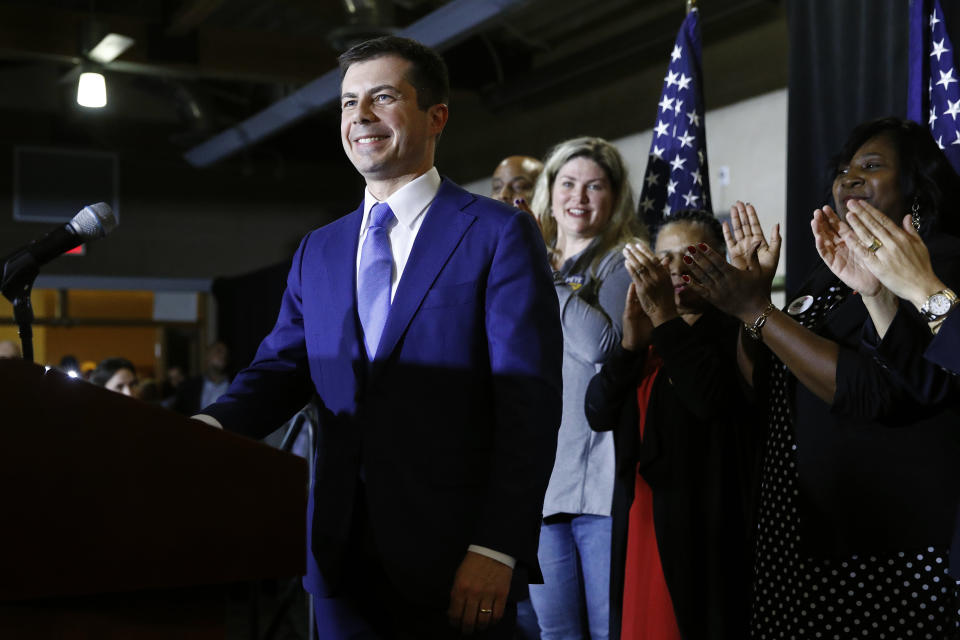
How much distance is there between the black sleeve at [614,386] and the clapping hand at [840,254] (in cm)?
66

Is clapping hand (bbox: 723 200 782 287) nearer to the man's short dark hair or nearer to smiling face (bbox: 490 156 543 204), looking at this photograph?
the man's short dark hair

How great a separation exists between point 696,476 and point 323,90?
20.8ft

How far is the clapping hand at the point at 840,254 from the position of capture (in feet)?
5.99

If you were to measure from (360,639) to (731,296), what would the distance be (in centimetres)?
101

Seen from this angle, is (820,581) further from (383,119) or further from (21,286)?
(21,286)

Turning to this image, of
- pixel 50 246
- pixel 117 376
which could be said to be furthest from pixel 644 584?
pixel 117 376

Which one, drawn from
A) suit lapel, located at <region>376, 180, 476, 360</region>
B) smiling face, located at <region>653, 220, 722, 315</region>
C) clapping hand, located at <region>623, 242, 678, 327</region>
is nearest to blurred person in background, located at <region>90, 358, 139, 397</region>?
smiling face, located at <region>653, 220, 722, 315</region>

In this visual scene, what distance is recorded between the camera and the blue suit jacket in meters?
1.43

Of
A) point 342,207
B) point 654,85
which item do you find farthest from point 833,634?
point 342,207

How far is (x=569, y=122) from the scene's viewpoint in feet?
28.4

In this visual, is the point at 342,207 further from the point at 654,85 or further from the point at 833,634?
the point at 833,634

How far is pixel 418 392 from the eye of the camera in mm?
1476

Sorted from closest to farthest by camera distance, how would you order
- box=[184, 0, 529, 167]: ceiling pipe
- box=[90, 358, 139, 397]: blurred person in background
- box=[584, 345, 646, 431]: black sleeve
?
box=[584, 345, 646, 431]: black sleeve
box=[90, 358, 139, 397]: blurred person in background
box=[184, 0, 529, 167]: ceiling pipe

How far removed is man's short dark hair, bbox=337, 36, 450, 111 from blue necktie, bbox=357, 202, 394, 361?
0.62ft
